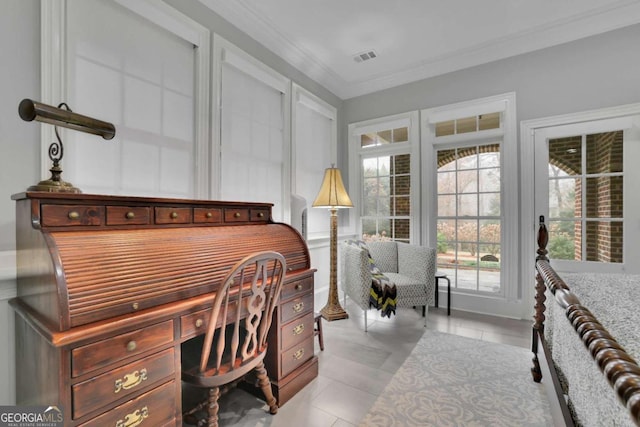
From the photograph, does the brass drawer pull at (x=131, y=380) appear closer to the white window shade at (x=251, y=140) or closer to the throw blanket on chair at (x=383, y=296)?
the white window shade at (x=251, y=140)

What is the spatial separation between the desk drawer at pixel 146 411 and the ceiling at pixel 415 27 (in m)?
2.72

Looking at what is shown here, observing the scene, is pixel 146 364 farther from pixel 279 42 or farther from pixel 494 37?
pixel 494 37

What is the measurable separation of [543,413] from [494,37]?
10.8 feet

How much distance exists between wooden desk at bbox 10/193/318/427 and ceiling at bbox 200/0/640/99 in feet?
6.68

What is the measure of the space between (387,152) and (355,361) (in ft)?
8.93

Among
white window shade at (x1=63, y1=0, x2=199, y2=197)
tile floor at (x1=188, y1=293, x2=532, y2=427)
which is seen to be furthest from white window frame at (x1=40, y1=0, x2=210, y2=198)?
tile floor at (x1=188, y1=293, x2=532, y2=427)

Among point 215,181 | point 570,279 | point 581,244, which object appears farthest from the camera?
point 581,244

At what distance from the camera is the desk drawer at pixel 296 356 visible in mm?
Result: 1876

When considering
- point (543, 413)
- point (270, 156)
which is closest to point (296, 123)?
point (270, 156)

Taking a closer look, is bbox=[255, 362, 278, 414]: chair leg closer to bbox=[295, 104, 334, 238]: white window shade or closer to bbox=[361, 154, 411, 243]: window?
bbox=[295, 104, 334, 238]: white window shade

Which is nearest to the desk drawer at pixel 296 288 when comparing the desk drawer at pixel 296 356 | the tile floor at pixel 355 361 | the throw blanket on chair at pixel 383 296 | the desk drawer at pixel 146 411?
the desk drawer at pixel 296 356

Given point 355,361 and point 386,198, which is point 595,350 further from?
point 386,198

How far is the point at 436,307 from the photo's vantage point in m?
3.65

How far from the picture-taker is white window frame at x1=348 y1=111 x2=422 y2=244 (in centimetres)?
377
